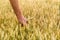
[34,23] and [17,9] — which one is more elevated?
[17,9]

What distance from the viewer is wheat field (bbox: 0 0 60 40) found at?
2.47 m

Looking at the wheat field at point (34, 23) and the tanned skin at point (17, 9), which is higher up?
the tanned skin at point (17, 9)

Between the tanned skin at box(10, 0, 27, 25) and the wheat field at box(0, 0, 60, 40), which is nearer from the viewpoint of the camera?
the wheat field at box(0, 0, 60, 40)

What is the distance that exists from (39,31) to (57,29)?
0.26 meters

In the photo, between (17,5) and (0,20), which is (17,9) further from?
(0,20)

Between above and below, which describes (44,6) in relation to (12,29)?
below

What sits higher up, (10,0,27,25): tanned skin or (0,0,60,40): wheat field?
(10,0,27,25): tanned skin

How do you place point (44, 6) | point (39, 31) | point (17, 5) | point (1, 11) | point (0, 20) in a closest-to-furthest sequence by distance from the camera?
point (39, 31)
point (17, 5)
point (0, 20)
point (1, 11)
point (44, 6)

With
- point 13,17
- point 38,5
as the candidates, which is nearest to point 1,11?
point 13,17

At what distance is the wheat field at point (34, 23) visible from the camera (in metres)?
2.47

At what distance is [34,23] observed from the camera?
286 cm

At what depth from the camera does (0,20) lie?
3037mm

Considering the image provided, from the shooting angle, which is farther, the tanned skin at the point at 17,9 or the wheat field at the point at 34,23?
the tanned skin at the point at 17,9

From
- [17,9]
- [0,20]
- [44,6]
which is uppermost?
[17,9]
